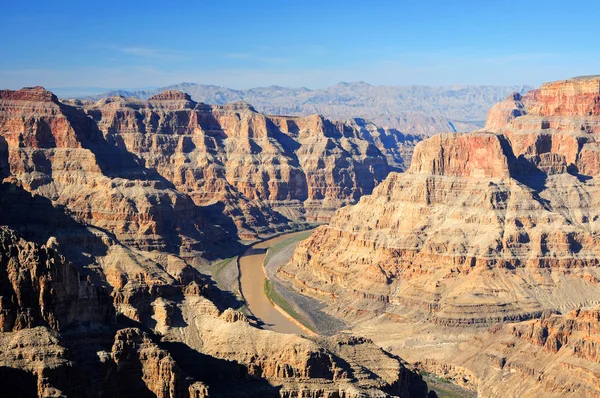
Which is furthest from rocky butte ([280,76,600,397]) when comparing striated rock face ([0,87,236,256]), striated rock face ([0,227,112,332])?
striated rock face ([0,227,112,332])

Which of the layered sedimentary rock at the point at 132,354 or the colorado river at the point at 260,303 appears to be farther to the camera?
the colorado river at the point at 260,303

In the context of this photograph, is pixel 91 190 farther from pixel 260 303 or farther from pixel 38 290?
pixel 38 290

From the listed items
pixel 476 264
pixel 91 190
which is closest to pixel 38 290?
pixel 476 264

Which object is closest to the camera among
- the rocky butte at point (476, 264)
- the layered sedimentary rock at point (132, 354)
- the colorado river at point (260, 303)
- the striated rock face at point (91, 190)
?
the layered sedimentary rock at point (132, 354)

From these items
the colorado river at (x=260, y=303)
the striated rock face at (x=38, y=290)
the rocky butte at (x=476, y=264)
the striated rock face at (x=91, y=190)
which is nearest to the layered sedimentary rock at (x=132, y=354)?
the striated rock face at (x=38, y=290)

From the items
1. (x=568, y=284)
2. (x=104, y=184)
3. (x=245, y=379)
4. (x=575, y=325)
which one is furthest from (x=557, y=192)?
(x=245, y=379)

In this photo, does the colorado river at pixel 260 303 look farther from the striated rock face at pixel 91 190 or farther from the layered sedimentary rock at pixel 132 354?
the layered sedimentary rock at pixel 132 354

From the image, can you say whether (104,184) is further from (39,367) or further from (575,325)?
(39,367)

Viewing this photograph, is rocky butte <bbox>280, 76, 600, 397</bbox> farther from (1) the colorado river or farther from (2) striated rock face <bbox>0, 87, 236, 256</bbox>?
(2) striated rock face <bbox>0, 87, 236, 256</bbox>
